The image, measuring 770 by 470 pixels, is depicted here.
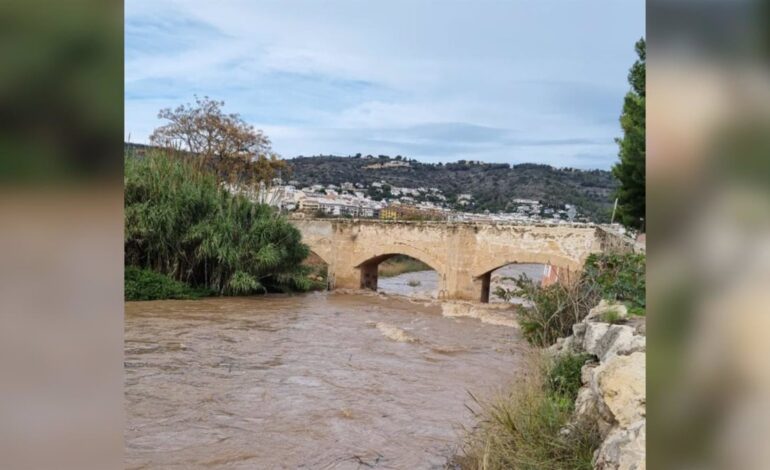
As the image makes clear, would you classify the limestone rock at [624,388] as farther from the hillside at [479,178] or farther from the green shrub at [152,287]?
the hillside at [479,178]

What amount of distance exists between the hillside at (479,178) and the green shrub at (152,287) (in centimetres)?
1740

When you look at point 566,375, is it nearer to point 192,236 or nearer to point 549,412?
point 549,412

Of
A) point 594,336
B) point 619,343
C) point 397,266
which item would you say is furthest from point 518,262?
point 397,266

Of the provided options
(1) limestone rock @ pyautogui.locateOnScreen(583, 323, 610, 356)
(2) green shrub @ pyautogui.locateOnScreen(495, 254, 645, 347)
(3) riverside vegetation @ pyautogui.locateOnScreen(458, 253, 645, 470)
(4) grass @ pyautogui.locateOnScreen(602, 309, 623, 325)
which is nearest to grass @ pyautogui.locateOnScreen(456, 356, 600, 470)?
(3) riverside vegetation @ pyautogui.locateOnScreen(458, 253, 645, 470)

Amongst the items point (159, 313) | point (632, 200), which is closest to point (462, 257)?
point (632, 200)

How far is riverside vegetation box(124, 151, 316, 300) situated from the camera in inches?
541

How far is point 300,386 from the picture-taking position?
6.82 metres

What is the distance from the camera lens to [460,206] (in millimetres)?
36062

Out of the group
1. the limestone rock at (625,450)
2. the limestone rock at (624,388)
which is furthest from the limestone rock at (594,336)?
the limestone rock at (625,450)

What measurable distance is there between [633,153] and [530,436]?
12086mm

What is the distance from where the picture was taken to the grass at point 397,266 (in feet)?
93.9

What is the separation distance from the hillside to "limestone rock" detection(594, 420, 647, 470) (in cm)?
2821
